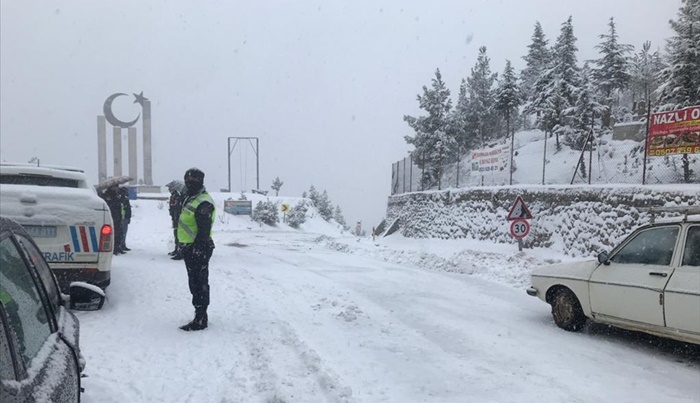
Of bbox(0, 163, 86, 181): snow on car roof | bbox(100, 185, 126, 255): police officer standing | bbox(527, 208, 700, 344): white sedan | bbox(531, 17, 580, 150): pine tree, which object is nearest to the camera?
bbox(527, 208, 700, 344): white sedan

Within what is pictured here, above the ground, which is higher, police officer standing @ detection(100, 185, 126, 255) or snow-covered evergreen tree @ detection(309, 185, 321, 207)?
police officer standing @ detection(100, 185, 126, 255)

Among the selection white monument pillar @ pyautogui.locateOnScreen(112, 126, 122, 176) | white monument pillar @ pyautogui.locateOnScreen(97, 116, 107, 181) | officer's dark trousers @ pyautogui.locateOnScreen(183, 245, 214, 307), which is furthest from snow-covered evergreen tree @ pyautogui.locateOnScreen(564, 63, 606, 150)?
white monument pillar @ pyautogui.locateOnScreen(97, 116, 107, 181)

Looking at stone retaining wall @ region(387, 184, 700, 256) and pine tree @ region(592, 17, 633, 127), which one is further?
pine tree @ region(592, 17, 633, 127)

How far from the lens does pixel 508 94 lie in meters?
32.0

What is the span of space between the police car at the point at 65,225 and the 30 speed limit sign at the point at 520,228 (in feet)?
32.8

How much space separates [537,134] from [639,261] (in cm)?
2742

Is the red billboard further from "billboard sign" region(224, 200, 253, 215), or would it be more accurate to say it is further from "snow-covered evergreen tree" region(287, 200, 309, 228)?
"snow-covered evergreen tree" region(287, 200, 309, 228)

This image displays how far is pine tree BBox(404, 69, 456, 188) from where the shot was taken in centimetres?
2711

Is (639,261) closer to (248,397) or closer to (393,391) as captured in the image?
(393,391)

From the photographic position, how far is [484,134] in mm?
34562

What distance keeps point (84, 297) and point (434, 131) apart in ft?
84.4

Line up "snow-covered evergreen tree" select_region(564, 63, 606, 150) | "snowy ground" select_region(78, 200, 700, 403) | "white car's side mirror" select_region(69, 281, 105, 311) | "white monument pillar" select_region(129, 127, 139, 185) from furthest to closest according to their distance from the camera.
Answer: "white monument pillar" select_region(129, 127, 139, 185), "snow-covered evergreen tree" select_region(564, 63, 606, 150), "snowy ground" select_region(78, 200, 700, 403), "white car's side mirror" select_region(69, 281, 105, 311)

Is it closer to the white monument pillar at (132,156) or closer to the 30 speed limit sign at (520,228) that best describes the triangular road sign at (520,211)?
the 30 speed limit sign at (520,228)

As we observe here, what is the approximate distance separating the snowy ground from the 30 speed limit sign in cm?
361
